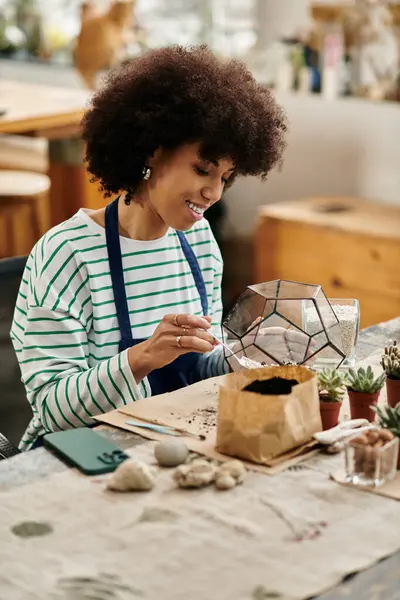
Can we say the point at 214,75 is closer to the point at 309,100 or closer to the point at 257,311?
the point at 257,311

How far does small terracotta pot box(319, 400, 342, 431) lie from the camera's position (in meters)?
1.53

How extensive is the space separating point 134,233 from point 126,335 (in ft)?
0.68

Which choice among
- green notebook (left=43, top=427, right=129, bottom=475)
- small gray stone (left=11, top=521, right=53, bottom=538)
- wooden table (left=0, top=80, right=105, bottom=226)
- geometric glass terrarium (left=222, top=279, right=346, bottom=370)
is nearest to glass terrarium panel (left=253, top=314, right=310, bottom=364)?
geometric glass terrarium (left=222, top=279, right=346, bottom=370)

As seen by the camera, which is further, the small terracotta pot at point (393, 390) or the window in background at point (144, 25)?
the window in background at point (144, 25)

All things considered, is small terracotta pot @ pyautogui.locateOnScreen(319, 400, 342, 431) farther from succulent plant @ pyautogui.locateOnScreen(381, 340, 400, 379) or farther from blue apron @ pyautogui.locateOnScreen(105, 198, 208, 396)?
blue apron @ pyautogui.locateOnScreen(105, 198, 208, 396)

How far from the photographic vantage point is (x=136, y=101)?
193cm

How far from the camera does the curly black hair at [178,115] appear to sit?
187cm

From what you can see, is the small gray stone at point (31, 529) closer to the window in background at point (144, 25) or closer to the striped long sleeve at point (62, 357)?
the striped long sleeve at point (62, 357)

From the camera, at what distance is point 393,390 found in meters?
1.64

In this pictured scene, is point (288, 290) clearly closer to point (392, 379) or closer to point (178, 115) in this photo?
point (392, 379)

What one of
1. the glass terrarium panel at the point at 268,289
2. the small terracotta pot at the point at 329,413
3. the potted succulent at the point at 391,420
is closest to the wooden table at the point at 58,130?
the glass terrarium panel at the point at 268,289

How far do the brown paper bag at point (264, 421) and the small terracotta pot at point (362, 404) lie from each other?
0.36ft

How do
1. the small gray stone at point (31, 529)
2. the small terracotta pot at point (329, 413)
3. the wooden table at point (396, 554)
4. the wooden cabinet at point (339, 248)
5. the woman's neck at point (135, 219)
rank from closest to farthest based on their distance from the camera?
1. the wooden table at point (396, 554)
2. the small gray stone at point (31, 529)
3. the small terracotta pot at point (329, 413)
4. the woman's neck at point (135, 219)
5. the wooden cabinet at point (339, 248)

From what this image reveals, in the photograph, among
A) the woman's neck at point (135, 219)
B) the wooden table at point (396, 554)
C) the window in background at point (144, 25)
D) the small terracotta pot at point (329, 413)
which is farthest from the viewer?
the window in background at point (144, 25)
